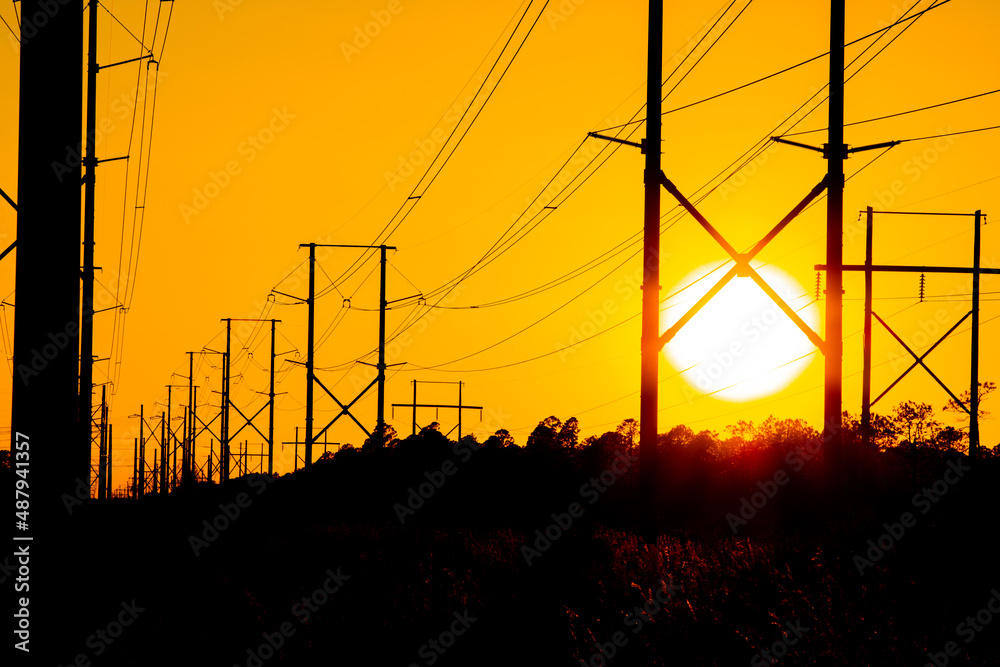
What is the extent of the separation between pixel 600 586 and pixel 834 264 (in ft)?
22.8

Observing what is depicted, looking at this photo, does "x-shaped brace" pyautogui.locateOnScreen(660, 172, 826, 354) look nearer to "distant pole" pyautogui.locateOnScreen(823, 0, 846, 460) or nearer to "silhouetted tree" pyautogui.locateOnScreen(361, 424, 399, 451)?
"distant pole" pyautogui.locateOnScreen(823, 0, 846, 460)

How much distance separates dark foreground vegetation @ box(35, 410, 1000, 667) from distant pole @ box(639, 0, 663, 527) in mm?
946

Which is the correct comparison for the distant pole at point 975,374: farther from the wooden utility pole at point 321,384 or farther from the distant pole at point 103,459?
the distant pole at point 103,459

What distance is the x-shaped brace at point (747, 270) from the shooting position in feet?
58.7

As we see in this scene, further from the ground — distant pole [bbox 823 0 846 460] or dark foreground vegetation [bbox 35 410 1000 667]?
distant pole [bbox 823 0 846 460]

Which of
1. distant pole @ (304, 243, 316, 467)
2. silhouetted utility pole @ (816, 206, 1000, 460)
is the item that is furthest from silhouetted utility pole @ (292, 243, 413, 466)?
silhouetted utility pole @ (816, 206, 1000, 460)

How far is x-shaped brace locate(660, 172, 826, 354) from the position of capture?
17891 mm

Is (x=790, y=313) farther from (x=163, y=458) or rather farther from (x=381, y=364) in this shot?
(x=163, y=458)

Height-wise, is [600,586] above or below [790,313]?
below

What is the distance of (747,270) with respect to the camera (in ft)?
59.4

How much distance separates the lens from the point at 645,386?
59.5 feet

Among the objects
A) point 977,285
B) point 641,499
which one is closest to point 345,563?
point 641,499

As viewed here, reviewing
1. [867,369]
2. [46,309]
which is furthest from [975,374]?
[46,309]

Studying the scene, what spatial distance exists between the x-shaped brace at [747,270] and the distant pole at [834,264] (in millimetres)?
229
